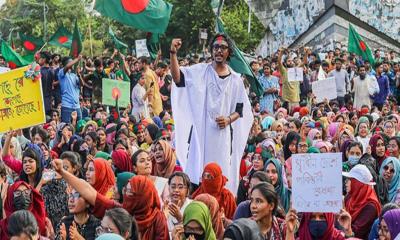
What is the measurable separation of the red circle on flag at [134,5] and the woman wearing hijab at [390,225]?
612 cm

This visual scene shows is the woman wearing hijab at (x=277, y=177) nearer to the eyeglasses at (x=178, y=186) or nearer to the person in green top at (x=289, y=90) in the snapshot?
the eyeglasses at (x=178, y=186)

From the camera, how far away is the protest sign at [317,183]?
5773 millimetres

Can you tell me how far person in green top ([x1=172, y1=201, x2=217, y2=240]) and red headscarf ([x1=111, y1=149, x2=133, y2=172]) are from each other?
271 cm

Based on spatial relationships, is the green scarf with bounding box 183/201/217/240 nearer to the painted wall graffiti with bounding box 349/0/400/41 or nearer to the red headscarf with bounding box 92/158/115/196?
the red headscarf with bounding box 92/158/115/196

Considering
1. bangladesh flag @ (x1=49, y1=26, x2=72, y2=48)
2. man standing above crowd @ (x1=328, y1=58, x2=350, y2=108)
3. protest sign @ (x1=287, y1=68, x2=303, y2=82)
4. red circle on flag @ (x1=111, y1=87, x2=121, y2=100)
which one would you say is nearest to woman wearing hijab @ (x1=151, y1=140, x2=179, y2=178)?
red circle on flag @ (x1=111, y1=87, x2=121, y2=100)

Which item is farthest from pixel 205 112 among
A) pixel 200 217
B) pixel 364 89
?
pixel 364 89

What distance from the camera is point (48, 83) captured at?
14211mm

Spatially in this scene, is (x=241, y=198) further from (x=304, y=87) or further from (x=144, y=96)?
(x=304, y=87)

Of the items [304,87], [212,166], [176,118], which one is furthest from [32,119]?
[304,87]

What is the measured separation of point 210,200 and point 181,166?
2451mm

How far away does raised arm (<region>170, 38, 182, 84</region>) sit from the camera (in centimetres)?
792

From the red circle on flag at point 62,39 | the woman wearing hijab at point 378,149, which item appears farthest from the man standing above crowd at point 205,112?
the red circle on flag at point 62,39

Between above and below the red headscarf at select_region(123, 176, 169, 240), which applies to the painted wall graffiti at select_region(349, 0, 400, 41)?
above

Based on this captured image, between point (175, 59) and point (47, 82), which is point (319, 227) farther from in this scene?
point (47, 82)
